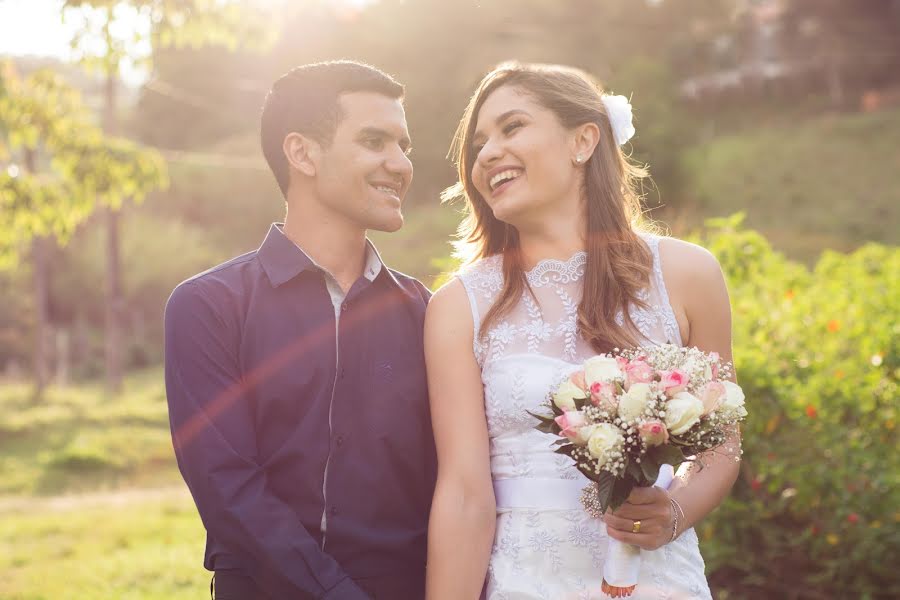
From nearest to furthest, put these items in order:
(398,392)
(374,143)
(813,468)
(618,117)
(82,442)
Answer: (398,392) → (374,143) → (618,117) → (813,468) → (82,442)

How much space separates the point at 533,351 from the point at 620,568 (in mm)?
813

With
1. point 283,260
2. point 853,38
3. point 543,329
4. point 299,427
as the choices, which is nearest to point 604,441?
point 543,329

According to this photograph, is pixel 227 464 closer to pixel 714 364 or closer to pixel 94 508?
pixel 714 364

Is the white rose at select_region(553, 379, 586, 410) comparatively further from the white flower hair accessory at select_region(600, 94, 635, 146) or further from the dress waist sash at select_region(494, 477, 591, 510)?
the white flower hair accessory at select_region(600, 94, 635, 146)

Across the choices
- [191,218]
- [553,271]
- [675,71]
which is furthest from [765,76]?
[553,271]

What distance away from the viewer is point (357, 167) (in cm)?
360

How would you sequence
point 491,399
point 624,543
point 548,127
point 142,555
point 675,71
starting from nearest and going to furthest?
point 624,543, point 491,399, point 548,127, point 142,555, point 675,71

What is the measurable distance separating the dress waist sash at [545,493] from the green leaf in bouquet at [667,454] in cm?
63

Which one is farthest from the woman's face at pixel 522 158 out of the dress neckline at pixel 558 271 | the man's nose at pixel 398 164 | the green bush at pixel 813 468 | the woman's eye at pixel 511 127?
the green bush at pixel 813 468

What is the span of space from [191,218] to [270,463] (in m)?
46.9

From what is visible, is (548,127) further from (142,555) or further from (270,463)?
(142,555)

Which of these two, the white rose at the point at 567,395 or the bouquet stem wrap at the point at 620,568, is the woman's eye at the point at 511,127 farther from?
the bouquet stem wrap at the point at 620,568

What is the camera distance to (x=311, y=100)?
372cm

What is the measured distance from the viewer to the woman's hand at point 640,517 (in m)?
2.98
